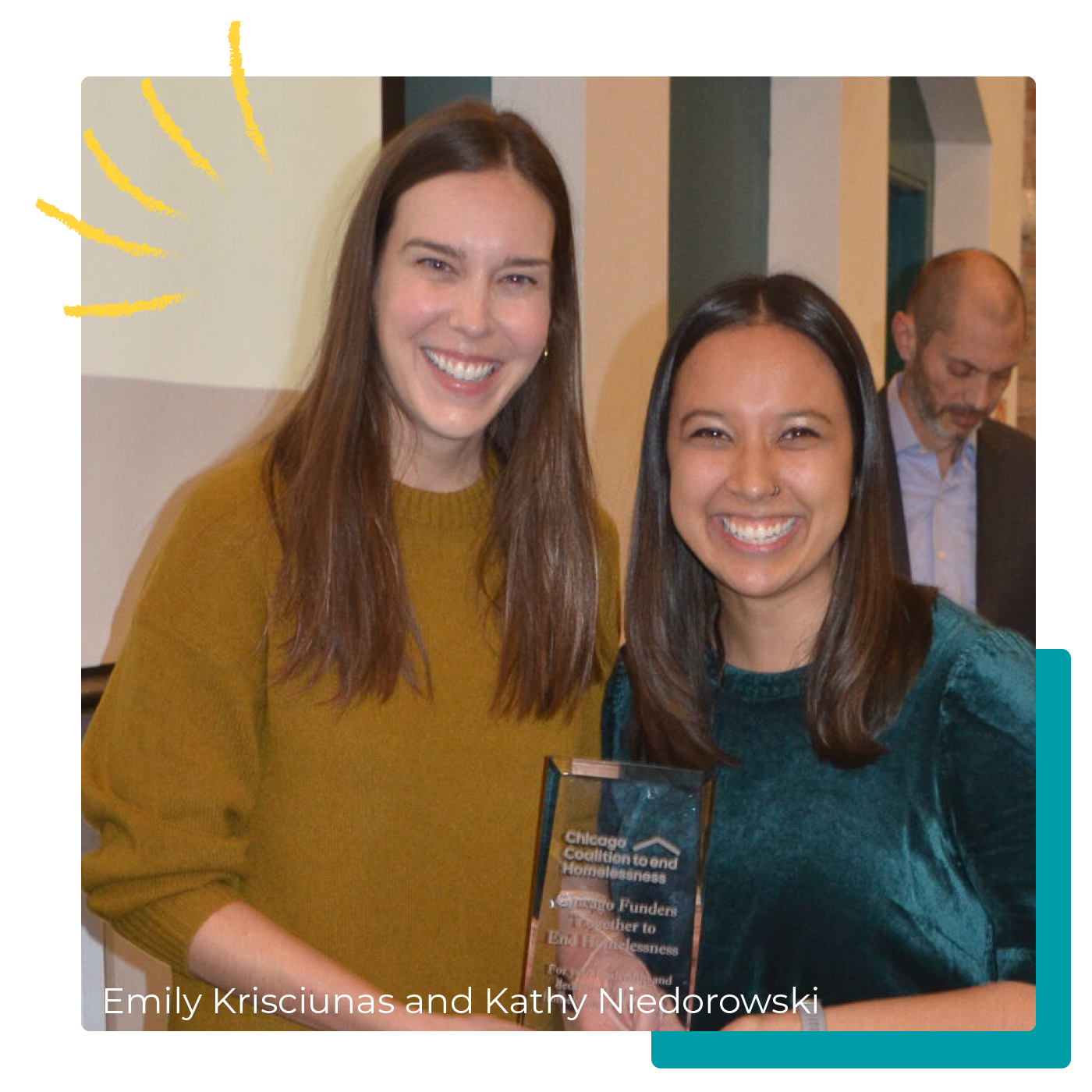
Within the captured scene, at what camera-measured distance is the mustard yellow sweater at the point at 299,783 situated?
1.40m

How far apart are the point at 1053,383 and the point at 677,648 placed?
1.77ft

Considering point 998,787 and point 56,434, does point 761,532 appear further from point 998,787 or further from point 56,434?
point 56,434

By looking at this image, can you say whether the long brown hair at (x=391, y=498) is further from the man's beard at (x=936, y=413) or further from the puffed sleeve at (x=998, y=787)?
the man's beard at (x=936, y=413)

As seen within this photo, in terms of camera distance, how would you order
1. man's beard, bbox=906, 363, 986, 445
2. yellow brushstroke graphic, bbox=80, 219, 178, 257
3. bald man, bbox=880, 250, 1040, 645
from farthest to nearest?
man's beard, bbox=906, 363, 986, 445 < bald man, bbox=880, 250, 1040, 645 < yellow brushstroke graphic, bbox=80, 219, 178, 257

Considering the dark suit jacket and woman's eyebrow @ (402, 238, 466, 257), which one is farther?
the dark suit jacket

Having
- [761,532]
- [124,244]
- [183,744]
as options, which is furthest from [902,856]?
[124,244]

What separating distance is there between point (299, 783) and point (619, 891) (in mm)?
383

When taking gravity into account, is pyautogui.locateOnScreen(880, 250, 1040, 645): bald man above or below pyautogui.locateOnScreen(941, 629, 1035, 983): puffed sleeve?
above

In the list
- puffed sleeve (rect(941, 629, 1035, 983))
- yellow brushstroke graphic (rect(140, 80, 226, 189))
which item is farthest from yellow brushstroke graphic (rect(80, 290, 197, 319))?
puffed sleeve (rect(941, 629, 1035, 983))

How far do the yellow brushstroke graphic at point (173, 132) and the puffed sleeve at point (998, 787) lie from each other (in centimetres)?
145

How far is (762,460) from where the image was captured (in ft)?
4.82

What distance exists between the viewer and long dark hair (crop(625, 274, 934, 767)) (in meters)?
1.47

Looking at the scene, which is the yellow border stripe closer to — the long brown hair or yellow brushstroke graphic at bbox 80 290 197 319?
the long brown hair
